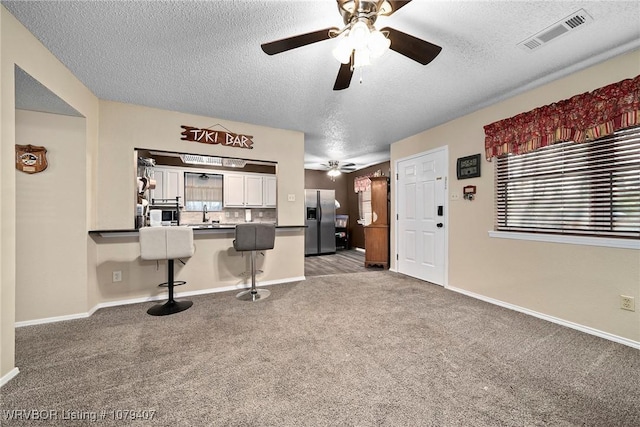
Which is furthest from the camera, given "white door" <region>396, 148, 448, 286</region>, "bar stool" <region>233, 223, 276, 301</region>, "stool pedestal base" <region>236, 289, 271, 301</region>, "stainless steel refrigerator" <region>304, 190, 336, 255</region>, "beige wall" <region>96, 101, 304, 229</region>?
"stainless steel refrigerator" <region>304, 190, 336, 255</region>

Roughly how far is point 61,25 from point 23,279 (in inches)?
92.3

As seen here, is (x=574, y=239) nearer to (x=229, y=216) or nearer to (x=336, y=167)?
(x=336, y=167)

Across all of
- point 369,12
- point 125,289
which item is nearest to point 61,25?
point 369,12

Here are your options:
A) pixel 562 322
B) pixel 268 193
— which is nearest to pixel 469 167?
pixel 562 322

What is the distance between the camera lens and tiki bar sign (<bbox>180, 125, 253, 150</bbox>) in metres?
3.38

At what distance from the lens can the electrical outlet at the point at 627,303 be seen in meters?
2.08

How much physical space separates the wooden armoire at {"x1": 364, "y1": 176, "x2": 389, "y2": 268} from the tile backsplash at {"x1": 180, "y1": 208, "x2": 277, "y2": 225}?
2.24 meters

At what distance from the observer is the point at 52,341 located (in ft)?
7.04

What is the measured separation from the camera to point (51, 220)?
8.34 ft

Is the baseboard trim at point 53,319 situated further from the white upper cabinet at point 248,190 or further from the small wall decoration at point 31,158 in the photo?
the white upper cabinet at point 248,190

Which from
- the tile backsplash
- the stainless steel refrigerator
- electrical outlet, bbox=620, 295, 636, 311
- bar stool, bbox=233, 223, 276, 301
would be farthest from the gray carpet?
the stainless steel refrigerator

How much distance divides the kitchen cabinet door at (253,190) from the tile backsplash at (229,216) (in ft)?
0.68

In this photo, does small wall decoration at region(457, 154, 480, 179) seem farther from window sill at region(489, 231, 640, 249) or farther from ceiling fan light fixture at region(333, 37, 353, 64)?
ceiling fan light fixture at region(333, 37, 353, 64)

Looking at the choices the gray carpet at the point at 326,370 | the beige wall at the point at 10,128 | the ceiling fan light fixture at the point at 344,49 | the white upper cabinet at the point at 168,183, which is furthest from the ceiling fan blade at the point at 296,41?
the white upper cabinet at the point at 168,183
